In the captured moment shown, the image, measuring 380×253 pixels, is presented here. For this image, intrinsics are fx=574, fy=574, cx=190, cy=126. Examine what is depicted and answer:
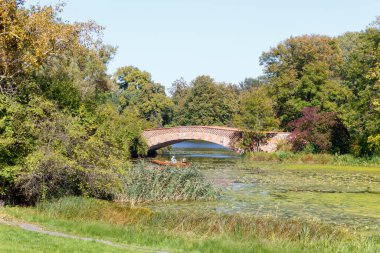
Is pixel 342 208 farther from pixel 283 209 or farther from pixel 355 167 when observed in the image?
pixel 355 167

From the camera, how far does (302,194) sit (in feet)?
94.0

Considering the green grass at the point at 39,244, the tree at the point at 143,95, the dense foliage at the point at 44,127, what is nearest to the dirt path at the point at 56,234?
the green grass at the point at 39,244

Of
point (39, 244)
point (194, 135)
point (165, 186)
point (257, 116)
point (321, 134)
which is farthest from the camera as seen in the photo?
point (194, 135)

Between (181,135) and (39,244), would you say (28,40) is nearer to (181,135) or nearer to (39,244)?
(39,244)

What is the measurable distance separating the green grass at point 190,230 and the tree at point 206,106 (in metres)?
76.8

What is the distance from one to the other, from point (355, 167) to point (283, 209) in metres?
22.4

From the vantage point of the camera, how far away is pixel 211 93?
97750mm

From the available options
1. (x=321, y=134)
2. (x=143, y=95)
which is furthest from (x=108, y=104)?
(x=143, y=95)

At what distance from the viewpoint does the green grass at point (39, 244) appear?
1178cm

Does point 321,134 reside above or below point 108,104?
below

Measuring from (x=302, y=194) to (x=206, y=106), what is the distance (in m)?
68.1

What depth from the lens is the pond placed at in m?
22.5

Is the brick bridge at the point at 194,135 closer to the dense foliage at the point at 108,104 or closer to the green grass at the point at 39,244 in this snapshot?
the dense foliage at the point at 108,104

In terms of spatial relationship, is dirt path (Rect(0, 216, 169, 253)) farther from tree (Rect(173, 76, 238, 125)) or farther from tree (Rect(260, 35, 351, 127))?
tree (Rect(173, 76, 238, 125))
